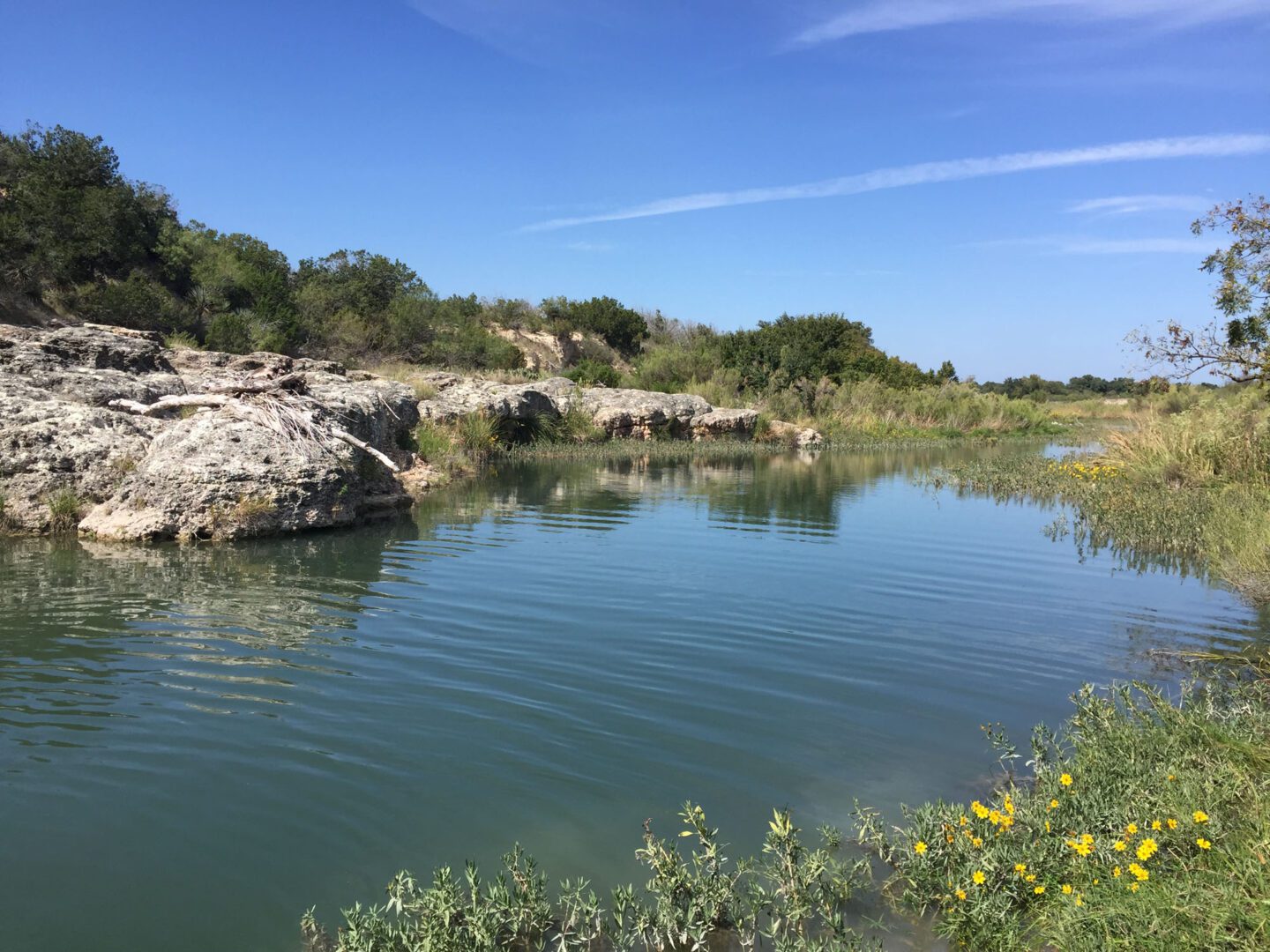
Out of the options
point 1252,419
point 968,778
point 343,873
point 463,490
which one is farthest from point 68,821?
point 1252,419

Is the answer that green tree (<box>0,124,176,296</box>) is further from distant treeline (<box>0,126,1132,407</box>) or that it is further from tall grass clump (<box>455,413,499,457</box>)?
tall grass clump (<box>455,413,499,457</box>)

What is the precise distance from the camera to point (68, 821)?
4.40m

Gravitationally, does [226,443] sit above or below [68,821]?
above

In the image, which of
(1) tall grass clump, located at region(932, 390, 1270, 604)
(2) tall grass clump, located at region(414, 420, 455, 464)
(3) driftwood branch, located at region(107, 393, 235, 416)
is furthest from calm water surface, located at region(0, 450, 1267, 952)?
(2) tall grass clump, located at region(414, 420, 455, 464)

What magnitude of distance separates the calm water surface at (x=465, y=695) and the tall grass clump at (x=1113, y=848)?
0.71 metres

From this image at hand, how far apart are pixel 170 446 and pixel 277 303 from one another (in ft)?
77.4

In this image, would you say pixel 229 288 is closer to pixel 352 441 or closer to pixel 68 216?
pixel 68 216

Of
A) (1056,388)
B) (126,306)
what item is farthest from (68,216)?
(1056,388)

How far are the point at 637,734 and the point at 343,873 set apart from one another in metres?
2.09

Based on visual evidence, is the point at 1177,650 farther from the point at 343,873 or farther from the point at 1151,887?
the point at 343,873

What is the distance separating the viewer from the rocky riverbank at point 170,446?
38.8 ft

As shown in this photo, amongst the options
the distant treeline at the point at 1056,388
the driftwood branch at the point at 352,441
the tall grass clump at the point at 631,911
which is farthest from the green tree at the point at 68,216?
the distant treeline at the point at 1056,388

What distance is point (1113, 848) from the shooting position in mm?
3787

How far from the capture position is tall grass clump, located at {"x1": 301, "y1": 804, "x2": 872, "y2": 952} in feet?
11.5
